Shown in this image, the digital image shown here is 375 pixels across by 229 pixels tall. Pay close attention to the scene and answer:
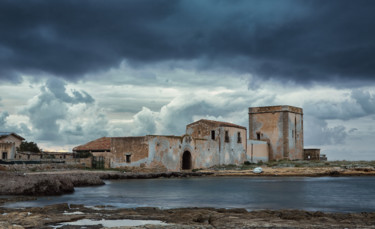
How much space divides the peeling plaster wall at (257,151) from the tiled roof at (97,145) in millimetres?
15178

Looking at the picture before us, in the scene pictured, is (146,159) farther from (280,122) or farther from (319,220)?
(319,220)

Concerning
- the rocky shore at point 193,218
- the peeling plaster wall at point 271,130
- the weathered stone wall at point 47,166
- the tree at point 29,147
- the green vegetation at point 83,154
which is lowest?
the rocky shore at point 193,218

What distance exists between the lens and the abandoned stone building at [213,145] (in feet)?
118

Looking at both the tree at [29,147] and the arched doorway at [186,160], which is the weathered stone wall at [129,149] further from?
the tree at [29,147]

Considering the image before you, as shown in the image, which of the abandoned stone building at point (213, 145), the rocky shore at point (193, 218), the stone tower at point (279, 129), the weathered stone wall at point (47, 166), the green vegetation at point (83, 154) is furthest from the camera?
the stone tower at point (279, 129)

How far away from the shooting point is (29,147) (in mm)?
51312

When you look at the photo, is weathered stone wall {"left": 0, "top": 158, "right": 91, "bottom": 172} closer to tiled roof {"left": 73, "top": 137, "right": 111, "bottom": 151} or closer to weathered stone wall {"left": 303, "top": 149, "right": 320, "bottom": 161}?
tiled roof {"left": 73, "top": 137, "right": 111, "bottom": 151}

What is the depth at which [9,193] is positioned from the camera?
16.8m

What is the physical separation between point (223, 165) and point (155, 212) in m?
32.0

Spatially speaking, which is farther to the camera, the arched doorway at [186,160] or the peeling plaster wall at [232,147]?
the peeling plaster wall at [232,147]

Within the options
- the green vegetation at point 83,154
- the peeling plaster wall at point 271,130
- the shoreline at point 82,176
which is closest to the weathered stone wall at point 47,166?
the shoreline at point 82,176

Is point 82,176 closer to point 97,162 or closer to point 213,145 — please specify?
point 97,162

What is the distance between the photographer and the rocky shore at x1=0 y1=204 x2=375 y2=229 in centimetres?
931

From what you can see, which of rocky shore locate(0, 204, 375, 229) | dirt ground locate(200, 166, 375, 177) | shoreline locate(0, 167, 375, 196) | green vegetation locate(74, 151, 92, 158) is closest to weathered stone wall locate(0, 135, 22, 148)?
green vegetation locate(74, 151, 92, 158)
